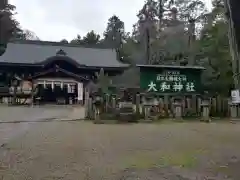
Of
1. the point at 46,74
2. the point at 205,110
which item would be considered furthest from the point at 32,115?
the point at 46,74

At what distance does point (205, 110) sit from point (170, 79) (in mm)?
1925

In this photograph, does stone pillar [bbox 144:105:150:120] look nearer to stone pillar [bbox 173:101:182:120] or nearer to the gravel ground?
stone pillar [bbox 173:101:182:120]

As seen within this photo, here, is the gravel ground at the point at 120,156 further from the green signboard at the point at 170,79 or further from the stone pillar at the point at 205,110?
the green signboard at the point at 170,79

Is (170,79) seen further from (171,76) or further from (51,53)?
(51,53)

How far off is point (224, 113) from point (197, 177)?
34.7 feet

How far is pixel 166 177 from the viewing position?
5.07 m

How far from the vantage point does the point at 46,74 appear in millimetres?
27844

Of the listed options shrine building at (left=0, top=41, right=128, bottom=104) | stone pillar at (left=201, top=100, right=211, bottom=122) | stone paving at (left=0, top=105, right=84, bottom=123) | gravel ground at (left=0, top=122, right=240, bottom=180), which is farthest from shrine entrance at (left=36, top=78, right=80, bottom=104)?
gravel ground at (left=0, top=122, right=240, bottom=180)

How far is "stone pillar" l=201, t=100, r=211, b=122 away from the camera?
557 inches

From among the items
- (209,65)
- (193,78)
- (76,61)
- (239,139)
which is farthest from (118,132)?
(76,61)

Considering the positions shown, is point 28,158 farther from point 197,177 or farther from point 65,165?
point 197,177

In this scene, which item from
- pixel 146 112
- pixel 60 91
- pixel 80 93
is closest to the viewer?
pixel 146 112

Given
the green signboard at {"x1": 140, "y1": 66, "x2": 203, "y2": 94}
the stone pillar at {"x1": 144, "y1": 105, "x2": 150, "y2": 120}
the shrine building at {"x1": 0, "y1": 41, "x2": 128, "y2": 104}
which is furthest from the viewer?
the shrine building at {"x1": 0, "y1": 41, "x2": 128, "y2": 104}

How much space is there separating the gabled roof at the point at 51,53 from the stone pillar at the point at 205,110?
16.4 meters
